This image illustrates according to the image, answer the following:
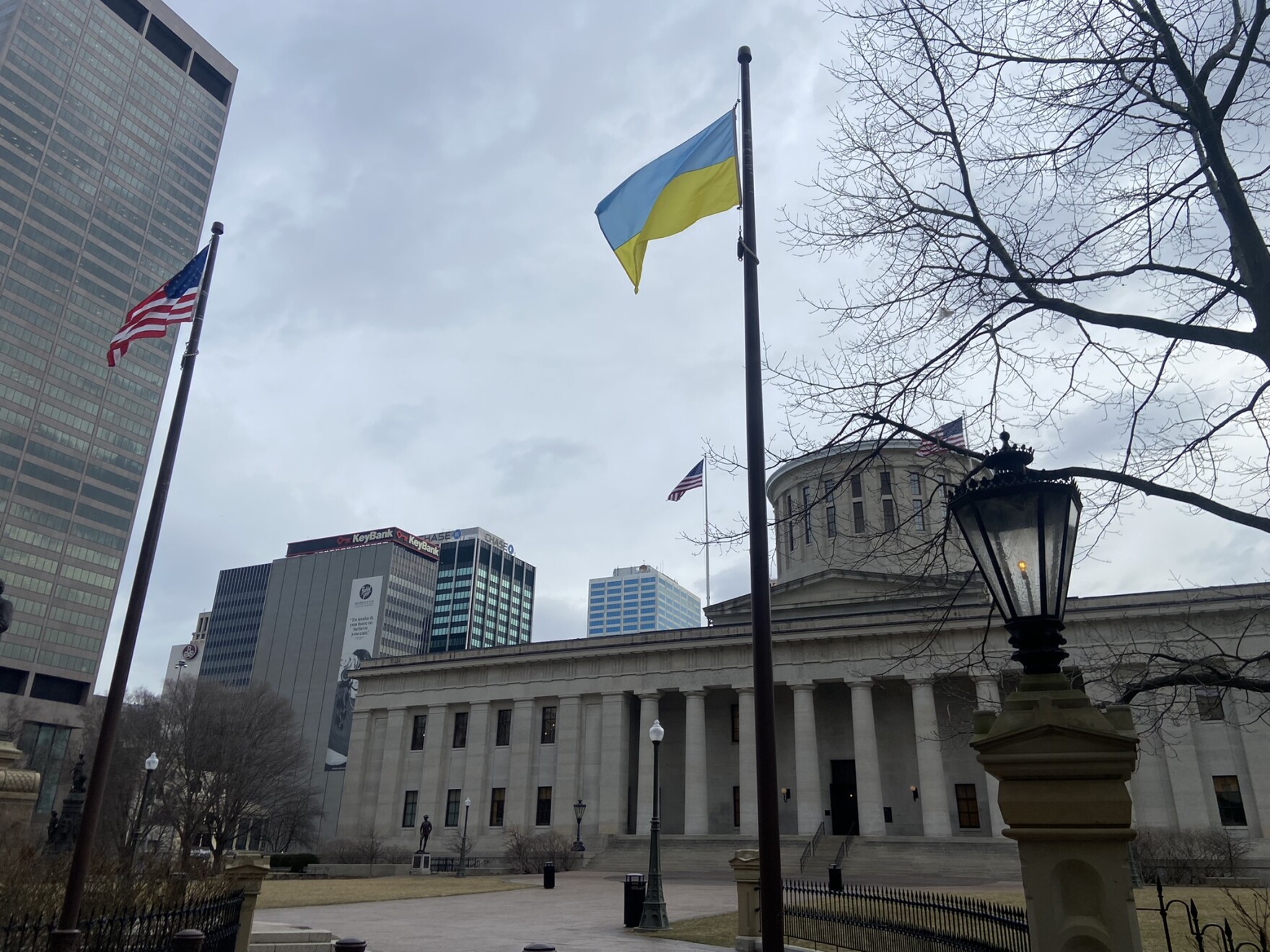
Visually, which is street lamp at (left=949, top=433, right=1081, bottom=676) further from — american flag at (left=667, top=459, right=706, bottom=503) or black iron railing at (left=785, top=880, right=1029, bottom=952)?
american flag at (left=667, top=459, right=706, bottom=503)

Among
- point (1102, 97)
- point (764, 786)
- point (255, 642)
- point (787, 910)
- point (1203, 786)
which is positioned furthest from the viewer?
point (255, 642)

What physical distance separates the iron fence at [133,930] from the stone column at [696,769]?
41577 mm

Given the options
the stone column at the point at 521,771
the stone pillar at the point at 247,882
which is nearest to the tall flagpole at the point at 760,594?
the stone pillar at the point at 247,882

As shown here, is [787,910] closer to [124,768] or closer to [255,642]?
[124,768]

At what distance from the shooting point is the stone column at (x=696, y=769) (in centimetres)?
5053

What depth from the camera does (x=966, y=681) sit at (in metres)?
50.1

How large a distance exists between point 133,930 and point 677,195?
1289 cm

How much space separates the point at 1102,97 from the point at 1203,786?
44048 mm

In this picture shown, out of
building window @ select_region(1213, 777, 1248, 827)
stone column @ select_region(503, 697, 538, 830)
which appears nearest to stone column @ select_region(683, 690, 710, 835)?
stone column @ select_region(503, 697, 538, 830)

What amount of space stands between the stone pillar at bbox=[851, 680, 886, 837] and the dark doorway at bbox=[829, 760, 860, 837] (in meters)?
1.56

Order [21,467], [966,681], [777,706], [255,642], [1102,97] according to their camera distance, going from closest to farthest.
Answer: [1102,97], [966,681], [777,706], [21,467], [255,642]

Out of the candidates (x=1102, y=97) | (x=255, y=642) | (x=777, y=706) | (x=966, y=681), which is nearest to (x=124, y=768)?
(x=777, y=706)

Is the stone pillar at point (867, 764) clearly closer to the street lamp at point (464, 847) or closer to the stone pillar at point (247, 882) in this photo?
the street lamp at point (464, 847)

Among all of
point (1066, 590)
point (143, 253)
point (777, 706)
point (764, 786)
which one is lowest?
point (764, 786)
